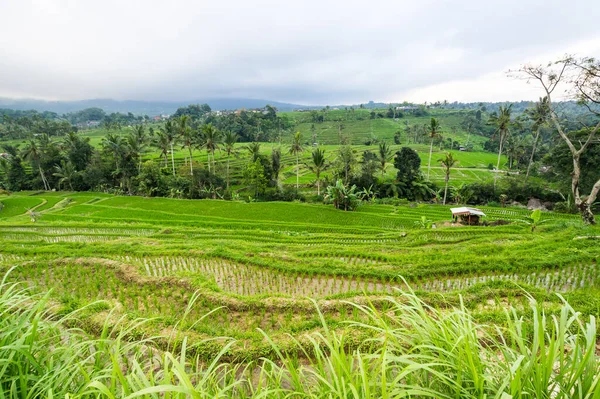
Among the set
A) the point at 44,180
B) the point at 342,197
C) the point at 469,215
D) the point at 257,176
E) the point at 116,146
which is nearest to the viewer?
the point at 469,215

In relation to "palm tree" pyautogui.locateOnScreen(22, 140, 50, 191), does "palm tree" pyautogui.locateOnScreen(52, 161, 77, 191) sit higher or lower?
lower

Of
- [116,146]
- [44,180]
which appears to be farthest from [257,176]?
[44,180]

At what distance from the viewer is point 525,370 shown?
2.14 metres

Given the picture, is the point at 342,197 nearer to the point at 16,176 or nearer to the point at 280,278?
the point at 280,278

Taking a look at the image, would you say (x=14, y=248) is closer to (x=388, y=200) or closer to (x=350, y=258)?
(x=350, y=258)

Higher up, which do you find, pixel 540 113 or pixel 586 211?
pixel 540 113

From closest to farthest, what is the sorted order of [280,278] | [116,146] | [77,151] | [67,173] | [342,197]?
[280,278] → [342,197] → [116,146] → [67,173] → [77,151]

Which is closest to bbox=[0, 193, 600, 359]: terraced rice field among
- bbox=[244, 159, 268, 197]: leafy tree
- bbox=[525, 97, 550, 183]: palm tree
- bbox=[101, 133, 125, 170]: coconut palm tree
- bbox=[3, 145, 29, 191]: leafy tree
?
bbox=[525, 97, 550, 183]: palm tree

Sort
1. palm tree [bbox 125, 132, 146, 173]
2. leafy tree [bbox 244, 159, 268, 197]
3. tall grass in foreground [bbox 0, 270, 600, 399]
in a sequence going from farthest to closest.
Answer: palm tree [bbox 125, 132, 146, 173] < leafy tree [bbox 244, 159, 268, 197] < tall grass in foreground [bbox 0, 270, 600, 399]

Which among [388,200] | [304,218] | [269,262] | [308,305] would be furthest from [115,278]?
[388,200]

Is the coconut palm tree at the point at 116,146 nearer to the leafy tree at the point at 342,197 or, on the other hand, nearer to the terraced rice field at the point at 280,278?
the terraced rice field at the point at 280,278

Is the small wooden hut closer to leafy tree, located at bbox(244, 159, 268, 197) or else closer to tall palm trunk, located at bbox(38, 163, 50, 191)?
leafy tree, located at bbox(244, 159, 268, 197)

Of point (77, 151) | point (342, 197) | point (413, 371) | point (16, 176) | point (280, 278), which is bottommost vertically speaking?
point (16, 176)

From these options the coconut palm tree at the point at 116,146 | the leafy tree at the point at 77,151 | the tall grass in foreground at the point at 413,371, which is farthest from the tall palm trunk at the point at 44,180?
the tall grass in foreground at the point at 413,371
